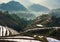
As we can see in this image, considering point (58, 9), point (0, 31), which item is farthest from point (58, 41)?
point (58, 9)

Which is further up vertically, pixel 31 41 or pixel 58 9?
pixel 58 9

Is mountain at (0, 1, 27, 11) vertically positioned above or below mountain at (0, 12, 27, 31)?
above

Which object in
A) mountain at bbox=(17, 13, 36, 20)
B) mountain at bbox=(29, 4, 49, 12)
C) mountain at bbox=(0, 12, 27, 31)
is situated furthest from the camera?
mountain at bbox=(29, 4, 49, 12)

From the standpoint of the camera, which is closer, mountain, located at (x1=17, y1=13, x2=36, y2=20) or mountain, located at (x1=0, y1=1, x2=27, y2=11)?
mountain, located at (x1=17, y1=13, x2=36, y2=20)

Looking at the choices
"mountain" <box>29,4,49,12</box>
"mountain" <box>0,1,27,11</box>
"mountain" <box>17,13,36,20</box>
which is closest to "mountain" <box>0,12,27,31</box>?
"mountain" <box>17,13,36,20</box>

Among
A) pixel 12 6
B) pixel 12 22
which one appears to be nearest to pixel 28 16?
pixel 12 6

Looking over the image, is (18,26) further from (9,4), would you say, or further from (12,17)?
(9,4)

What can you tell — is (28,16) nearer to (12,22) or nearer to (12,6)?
(12,6)

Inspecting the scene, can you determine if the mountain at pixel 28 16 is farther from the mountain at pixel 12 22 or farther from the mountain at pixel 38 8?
the mountain at pixel 12 22

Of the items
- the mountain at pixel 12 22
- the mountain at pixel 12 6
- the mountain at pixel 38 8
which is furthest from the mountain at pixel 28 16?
the mountain at pixel 12 22

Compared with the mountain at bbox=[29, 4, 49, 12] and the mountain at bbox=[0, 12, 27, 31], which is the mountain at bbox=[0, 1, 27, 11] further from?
the mountain at bbox=[0, 12, 27, 31]

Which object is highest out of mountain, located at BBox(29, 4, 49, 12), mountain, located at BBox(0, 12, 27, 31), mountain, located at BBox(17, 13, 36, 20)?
mountain, located at BBox(29, 4, 49, 12)
